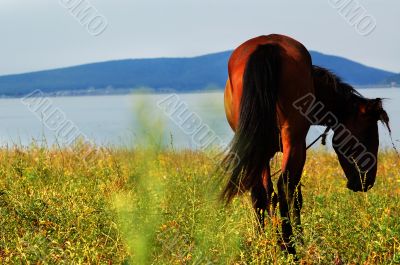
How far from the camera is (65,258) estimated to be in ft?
14.9

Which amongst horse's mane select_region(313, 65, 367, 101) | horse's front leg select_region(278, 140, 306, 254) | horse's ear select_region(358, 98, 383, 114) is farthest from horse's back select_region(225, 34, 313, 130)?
horse's ear select_region(358, 98, 383, 114)

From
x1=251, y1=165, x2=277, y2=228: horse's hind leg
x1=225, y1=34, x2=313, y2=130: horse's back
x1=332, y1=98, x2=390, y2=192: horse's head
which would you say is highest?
x1=225, y1=34, x2=313, y2=130: horse's back

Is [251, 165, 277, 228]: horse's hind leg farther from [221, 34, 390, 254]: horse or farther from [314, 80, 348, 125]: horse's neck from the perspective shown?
[314, 80, 348, 125]: horse's neck

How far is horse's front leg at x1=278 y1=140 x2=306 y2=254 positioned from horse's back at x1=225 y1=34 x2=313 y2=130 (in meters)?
0.25

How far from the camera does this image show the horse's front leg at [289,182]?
557 centimetres

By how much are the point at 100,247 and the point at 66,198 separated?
143 centimetres

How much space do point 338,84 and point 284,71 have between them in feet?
3.58

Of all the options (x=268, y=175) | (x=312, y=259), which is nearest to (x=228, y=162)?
(x=268, y=175)

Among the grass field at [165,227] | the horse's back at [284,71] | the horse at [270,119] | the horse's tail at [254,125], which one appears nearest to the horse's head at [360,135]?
the grass field at [165,227]

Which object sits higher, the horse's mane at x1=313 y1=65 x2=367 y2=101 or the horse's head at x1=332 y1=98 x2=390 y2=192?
the horse's mane at x1=313 y1=65 x2=367 y2=101

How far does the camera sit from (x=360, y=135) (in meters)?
6.64

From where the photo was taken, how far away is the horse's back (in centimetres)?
565

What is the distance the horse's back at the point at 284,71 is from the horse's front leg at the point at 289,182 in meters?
0.25

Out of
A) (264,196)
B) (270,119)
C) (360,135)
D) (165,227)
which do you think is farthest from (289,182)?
(360,135)
